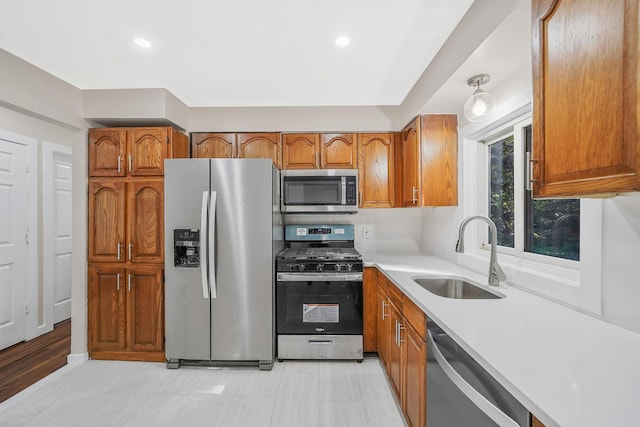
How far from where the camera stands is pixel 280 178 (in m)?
2.94

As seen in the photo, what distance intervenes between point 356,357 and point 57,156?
3.94 meters

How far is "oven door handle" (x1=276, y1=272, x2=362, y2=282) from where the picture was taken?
8.55ft

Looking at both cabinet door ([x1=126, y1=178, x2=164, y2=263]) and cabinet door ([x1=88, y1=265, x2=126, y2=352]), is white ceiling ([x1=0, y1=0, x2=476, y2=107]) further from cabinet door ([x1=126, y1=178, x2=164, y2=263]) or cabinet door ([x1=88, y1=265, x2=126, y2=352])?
cabinet door ([x1=88, y1=265, x2=126, y2=352])

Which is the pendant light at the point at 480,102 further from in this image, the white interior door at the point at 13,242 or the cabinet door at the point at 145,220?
the white interior door at the point at 13,242

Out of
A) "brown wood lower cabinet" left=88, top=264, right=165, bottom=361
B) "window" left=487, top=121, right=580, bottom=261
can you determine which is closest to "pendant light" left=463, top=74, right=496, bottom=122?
"window" left=487, top=121, right=580, bottom=261

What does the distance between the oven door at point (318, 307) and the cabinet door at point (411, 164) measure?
924mm

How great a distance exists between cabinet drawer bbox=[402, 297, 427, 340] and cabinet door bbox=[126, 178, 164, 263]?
2.09 m

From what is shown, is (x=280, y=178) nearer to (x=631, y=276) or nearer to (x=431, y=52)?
(x=431, y=52)

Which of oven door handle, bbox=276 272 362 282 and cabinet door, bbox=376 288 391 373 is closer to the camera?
cabinet door, bbox=376 288 391 373

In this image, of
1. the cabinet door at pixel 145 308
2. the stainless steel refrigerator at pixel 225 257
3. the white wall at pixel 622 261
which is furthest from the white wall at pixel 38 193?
the white wall at pixel 622 261

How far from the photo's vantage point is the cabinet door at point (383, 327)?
2.25 m

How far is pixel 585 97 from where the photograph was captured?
33.9 inches

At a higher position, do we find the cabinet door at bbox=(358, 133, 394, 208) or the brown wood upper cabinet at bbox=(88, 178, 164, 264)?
the cabinet door at bbox=(358, 133, 394, 208)

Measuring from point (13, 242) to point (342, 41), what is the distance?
11.9 ft
